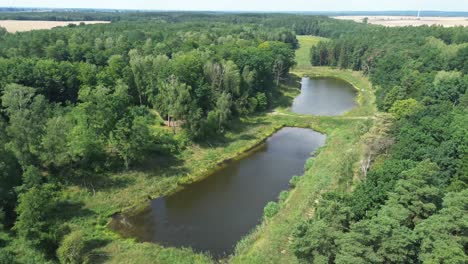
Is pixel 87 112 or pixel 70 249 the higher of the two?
pixel 87 112

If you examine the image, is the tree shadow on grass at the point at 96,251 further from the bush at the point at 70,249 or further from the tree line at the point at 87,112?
the tree line at the point at 87,112

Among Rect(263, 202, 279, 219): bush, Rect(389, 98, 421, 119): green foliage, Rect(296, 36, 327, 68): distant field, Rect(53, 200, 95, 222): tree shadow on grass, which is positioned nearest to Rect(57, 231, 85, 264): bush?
Rect(53, 200, 95, 222): tree shadow on grass

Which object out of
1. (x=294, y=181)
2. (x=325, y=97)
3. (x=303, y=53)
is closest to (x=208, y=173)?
(x=294, y=181)

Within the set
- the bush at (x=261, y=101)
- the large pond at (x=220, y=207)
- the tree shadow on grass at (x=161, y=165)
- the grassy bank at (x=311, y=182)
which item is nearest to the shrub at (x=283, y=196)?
the grassy bank at (x=311, y=182)

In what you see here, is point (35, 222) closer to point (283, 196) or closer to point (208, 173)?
point (208, 173)

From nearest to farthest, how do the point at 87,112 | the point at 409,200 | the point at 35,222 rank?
1. the point at 409,200
2. the point at 35,222
3. the point at 87,112

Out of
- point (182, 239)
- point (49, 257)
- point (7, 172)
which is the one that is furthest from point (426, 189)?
point (7, 172)
